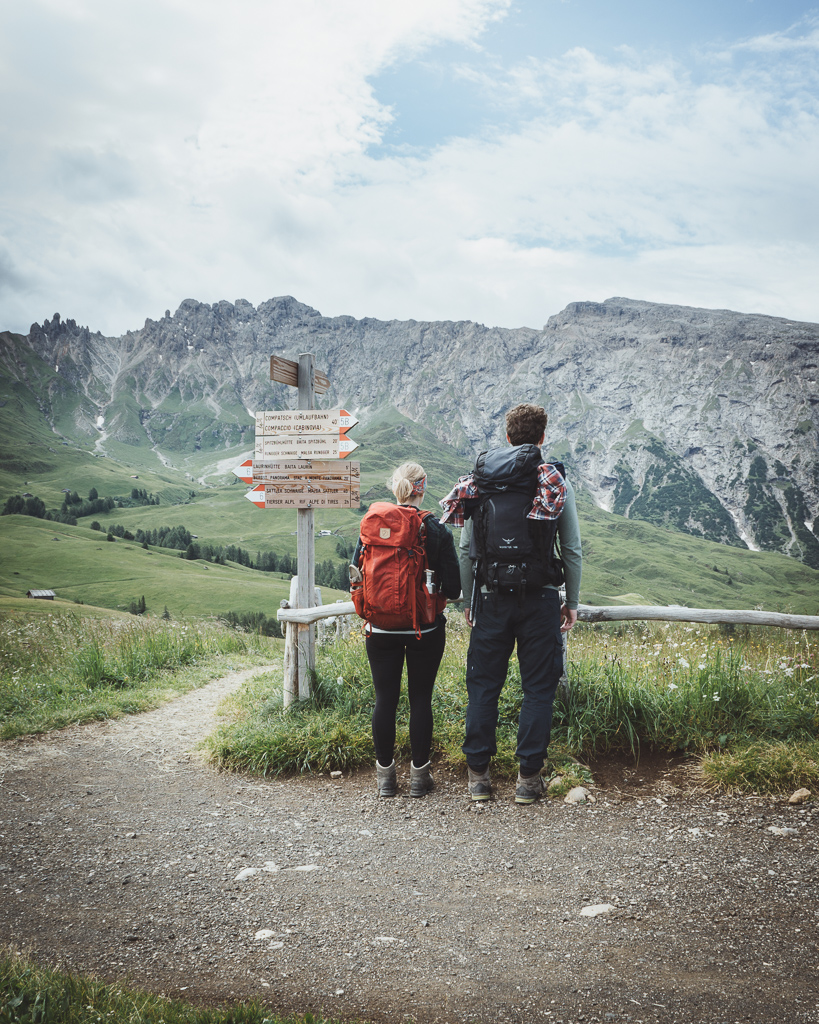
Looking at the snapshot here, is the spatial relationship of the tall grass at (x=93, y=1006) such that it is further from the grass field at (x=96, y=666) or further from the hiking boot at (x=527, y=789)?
the grass field at (x=96, y=666)

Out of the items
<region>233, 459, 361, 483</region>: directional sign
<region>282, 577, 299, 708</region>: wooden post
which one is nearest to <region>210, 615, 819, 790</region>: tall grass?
<region>282, 577, 299, 708</region>: wooden post

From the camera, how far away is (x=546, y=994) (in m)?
3.08

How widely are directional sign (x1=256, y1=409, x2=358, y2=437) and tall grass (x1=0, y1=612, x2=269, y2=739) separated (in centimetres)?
479

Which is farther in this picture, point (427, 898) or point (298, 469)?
point (298, 469)

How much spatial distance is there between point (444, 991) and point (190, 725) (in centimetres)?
623

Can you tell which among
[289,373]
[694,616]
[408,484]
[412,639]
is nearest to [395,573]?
[412,639]

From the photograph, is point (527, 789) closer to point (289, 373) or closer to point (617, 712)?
point (617, 712)

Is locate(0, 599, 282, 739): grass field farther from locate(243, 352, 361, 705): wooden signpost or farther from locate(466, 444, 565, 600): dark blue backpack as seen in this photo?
locate(466, 444, 565, 600): dark blue backpack

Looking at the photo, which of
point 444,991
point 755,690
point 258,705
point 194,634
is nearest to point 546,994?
point 444,991

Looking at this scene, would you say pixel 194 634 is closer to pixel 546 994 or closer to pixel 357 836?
pixel 357 836

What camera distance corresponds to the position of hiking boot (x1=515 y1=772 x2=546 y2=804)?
5309 mm

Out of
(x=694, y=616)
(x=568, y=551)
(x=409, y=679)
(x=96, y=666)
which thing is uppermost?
(x=568, y=551)

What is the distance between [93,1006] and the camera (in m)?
2.90

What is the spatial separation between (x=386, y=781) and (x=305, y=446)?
13.0 feet
